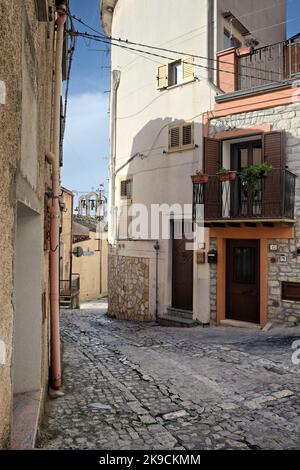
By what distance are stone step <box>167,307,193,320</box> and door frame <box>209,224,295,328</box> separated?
980 millimetres

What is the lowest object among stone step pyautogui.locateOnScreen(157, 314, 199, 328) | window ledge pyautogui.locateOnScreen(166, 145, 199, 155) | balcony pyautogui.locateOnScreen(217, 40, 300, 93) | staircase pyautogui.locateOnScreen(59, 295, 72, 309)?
staircase pyautogui.locateOnScreen(59, 295, 72, 309)

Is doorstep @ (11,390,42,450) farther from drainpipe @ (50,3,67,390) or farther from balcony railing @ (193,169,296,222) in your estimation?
balcony railing @ (193,169,296,222)

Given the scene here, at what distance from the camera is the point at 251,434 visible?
388cm

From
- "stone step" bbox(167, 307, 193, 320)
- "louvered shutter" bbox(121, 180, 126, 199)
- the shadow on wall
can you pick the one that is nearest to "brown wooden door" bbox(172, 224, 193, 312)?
"stone step" bbox(167, 307, 193, 320)

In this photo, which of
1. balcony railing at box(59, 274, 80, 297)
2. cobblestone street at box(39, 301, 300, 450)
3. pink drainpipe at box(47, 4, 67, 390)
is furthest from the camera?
balcony railing at box(59, 274, 80, 297)

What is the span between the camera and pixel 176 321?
37.0 feet

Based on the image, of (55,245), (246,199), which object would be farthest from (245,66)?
(55,245)

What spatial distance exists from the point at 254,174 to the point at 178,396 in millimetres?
6202

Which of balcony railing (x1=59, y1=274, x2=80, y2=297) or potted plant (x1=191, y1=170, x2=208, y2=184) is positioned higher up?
potted plant (x1=191, y1=170, x2=208, y2=184)

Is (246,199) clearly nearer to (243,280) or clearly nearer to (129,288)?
(243,280)

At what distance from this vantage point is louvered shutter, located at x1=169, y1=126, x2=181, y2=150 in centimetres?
1183

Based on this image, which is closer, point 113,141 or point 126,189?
point 126,189
